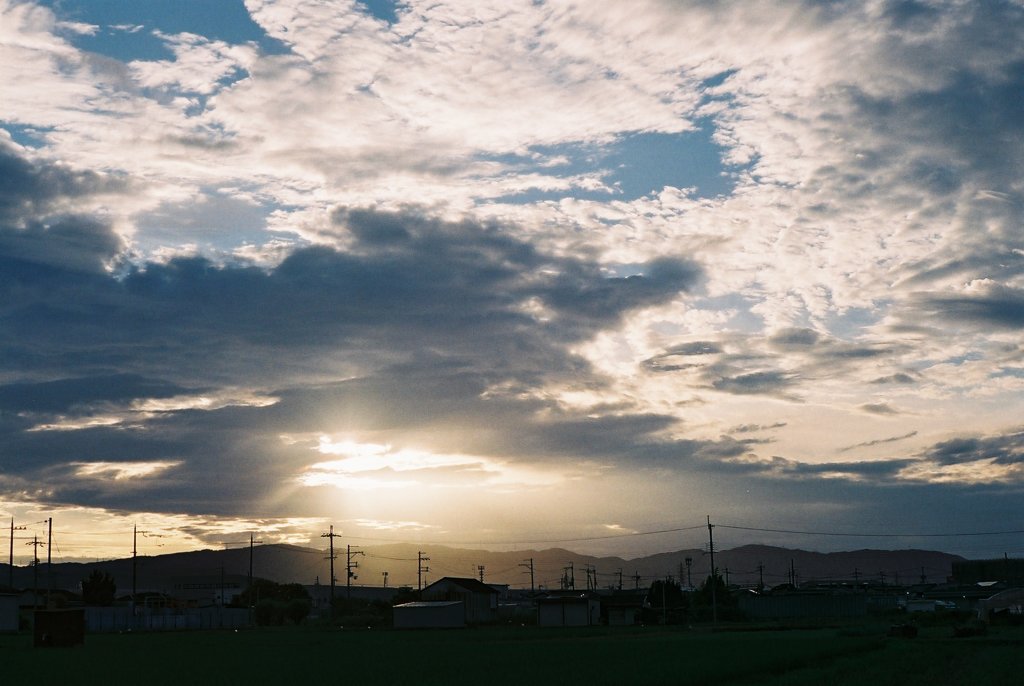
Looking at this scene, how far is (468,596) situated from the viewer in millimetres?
151500

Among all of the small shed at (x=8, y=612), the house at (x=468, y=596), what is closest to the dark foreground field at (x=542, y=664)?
the small shed at (x=8, y=612)

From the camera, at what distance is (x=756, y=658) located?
5016cm

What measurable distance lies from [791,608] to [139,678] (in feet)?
393

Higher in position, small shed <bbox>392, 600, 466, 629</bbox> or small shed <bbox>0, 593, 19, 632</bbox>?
small shed <bbox>0, 593, 19, 632</bbox>

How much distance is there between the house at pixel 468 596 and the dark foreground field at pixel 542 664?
80294mm

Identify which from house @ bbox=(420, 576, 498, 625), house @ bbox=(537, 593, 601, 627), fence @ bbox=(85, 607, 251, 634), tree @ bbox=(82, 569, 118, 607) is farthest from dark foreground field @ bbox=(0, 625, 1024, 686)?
tree @ bbox=(82, 569, 118, 607)

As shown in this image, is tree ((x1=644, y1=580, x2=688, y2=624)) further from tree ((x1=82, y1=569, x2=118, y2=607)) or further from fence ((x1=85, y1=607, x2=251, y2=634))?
tree ((x1=82, y1=569, x2=118, y2=607))

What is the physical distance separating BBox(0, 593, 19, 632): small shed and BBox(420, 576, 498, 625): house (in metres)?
56.8

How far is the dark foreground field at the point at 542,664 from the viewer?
40406mm

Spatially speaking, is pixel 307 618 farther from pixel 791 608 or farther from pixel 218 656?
pixel 218 656

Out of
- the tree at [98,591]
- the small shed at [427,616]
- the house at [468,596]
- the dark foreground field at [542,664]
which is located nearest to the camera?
the dark foreground field at [542,664]

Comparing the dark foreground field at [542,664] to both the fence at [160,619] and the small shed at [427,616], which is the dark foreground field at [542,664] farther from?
the fence at [160,619]

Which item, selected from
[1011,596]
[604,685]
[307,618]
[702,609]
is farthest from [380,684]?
[307,618]

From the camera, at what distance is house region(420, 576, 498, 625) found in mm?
150125
